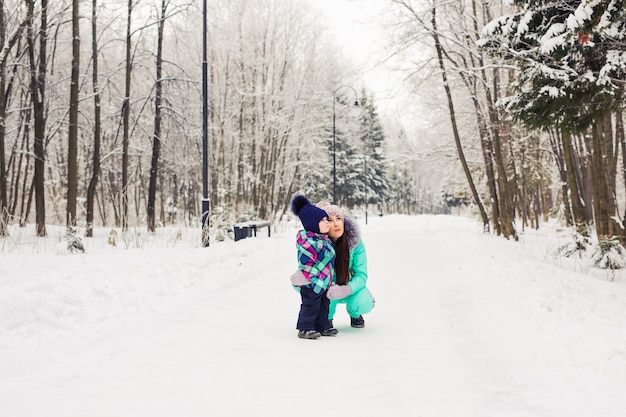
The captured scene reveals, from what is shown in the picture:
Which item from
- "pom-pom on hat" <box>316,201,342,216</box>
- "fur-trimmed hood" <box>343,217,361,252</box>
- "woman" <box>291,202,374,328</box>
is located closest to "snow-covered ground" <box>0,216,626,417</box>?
"woman" <box>291,202,374,328</box>

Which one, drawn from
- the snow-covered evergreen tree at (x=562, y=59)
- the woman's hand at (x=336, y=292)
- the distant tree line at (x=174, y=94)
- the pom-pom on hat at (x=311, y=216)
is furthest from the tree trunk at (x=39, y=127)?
the snow-covered evergreen tree at (x=562, y=59)

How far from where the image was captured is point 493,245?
15.8 metres

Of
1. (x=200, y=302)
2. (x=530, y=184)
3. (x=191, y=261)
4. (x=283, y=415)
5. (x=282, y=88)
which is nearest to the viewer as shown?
(x=283, y=415)

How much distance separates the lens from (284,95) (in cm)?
2748

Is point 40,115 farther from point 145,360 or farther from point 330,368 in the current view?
point 330,368

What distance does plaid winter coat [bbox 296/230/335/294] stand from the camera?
5016 millimetres

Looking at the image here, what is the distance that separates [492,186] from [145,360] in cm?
1962

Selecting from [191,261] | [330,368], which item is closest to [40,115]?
[191,261]

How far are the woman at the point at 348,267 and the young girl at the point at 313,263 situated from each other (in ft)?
0.46

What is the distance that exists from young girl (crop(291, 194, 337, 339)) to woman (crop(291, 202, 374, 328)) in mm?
140

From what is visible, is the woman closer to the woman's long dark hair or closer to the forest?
the woman's long dark hair

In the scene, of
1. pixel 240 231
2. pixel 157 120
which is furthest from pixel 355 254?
pixel 157 120

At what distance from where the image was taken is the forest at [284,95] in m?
9.26

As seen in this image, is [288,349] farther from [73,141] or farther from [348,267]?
[73,141]
